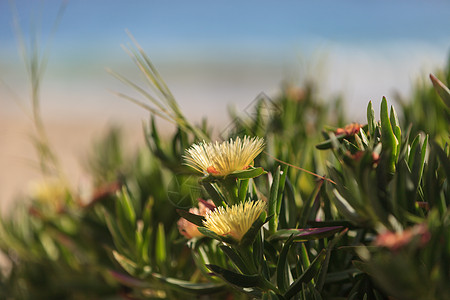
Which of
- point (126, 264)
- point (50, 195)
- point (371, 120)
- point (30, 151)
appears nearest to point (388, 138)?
point (371, 120)

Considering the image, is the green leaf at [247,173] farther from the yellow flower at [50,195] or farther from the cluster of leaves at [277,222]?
the yellow flower at [50,195]

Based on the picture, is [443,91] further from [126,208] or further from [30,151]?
[30,151]

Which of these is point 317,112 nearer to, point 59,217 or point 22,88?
point 59,217

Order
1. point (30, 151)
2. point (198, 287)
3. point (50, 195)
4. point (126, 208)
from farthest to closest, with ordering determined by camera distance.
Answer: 1. point (30, 151)
2. point (50, 195)
3. point (126, 208)
4. point (198, 287)

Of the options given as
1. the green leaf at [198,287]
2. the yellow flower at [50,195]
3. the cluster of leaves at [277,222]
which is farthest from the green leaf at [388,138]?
the yellow flower at [50,195]

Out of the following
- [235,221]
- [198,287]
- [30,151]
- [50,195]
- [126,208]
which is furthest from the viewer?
[30,151]

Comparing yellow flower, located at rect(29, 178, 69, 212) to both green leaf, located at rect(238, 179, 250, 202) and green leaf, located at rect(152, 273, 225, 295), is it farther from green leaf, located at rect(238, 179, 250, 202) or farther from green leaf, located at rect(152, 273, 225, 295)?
green leaf, located at rect(238, 179, 250, 202)

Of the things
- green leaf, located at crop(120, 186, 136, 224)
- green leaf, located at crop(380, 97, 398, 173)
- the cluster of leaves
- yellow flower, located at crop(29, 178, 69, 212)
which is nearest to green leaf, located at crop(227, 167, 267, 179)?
the cluster of leaves

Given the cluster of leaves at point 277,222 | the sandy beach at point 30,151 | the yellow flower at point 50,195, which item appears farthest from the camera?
the sandy beach at point 30,151

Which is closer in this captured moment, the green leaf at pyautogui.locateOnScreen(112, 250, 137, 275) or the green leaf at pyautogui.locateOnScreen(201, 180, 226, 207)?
the green leaf at pyautogui.locateOnScreen(201, 180, 226, 207)
